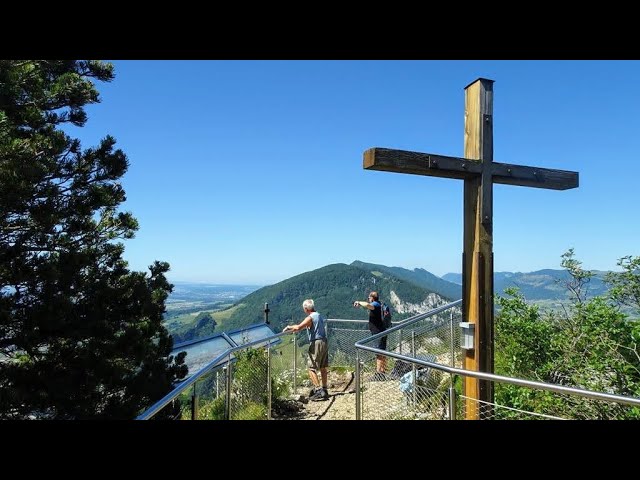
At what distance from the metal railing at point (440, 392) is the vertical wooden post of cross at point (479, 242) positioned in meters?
0.18

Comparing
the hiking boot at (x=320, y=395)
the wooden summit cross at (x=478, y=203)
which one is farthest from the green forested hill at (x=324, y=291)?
the wooden summit cross at (x=478, y=203)

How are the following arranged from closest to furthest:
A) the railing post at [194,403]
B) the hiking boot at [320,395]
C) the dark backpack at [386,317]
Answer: the railing post at [194,403]
the hiking boot at [320,395]
the dark backpack at [386,317]

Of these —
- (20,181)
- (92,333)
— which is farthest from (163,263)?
(20,181)

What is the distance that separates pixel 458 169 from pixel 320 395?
4.09 m

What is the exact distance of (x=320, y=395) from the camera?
665 cm

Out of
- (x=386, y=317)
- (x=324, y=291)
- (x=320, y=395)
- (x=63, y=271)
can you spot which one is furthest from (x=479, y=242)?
(x=324, y=291)

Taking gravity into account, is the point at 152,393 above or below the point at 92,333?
below

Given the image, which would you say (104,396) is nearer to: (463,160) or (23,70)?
(23,70)

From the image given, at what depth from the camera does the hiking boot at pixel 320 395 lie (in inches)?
260

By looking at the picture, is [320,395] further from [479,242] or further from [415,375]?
[479,242]

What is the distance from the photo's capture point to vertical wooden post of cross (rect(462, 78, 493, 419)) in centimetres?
387

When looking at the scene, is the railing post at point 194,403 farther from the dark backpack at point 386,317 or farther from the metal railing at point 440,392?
the dark backpack at point 386,317

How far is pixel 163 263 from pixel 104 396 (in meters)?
3.25
